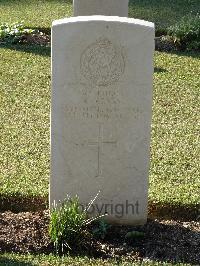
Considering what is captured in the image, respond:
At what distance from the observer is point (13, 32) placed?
38.2ft

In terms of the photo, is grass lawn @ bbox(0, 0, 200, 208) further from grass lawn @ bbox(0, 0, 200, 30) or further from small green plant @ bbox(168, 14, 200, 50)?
grass lawn @ bbox(0, 0, 200, 30)

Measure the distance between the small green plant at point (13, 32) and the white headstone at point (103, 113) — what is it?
21.6 ft

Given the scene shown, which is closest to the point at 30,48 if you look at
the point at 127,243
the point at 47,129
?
the point at 47,129

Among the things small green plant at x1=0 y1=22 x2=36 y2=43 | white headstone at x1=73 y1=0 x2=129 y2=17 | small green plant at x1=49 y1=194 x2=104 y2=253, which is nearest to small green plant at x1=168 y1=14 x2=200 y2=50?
white headstone at x1=73 y1=0 x2=129 y2=17

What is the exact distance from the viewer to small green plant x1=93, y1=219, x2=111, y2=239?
5.22 m

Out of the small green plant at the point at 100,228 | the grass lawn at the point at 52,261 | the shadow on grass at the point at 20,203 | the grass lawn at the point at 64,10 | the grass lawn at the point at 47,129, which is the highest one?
the grass lawn at the point at 64,10

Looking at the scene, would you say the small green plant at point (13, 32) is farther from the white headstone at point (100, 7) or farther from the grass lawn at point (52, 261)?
the grass lawn at point (52, 261)

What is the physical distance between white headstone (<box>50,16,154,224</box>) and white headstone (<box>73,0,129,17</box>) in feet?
15.9

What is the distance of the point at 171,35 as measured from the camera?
12.0 metres

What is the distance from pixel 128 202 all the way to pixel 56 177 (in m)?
0.60

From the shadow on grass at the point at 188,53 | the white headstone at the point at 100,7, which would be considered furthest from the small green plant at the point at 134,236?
the shadow on grass at the point at 188,53

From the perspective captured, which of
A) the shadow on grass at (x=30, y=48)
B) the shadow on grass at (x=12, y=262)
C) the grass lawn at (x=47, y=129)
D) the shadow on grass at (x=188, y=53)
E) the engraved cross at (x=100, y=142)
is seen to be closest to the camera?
the shadow on grass at (x=12, y=262)

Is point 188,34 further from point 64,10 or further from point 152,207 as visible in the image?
point 152,207

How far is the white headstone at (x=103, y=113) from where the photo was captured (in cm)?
502
